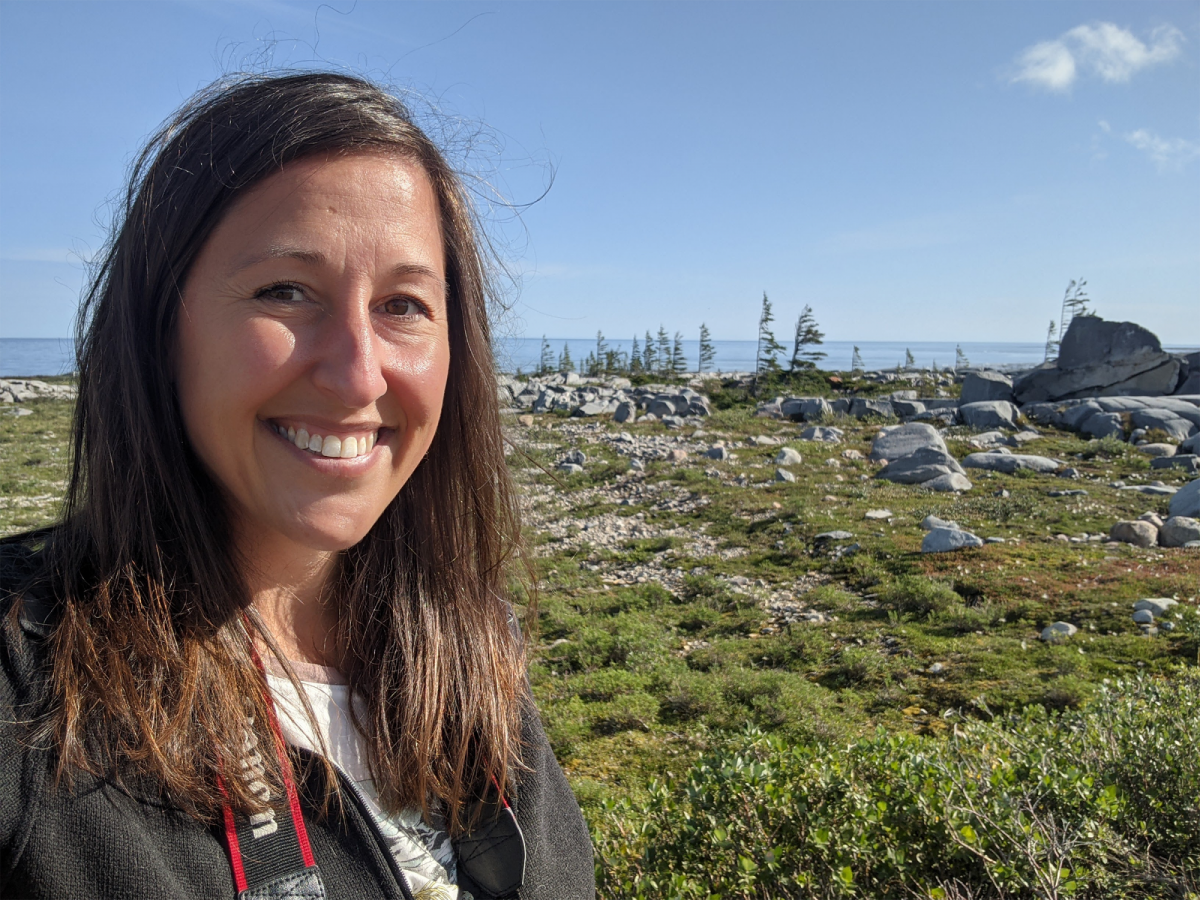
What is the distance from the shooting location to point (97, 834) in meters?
1.10

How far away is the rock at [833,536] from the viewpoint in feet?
36.2

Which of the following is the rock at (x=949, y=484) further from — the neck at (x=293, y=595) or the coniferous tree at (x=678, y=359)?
the coniferous tree at (x=678, y=359)

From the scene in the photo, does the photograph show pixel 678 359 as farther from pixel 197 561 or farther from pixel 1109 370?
pixel 197 561

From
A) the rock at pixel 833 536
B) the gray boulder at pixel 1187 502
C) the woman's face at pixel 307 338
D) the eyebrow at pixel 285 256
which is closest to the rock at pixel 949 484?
the gray boulder at pixel 1187 502

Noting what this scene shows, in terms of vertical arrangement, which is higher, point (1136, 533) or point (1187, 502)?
point (1187, 502)

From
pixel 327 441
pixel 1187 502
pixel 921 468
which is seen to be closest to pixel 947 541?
pixel 1187 502

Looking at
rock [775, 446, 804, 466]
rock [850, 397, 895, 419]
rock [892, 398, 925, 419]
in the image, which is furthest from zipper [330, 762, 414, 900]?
rock [892, 398, 925, 419]

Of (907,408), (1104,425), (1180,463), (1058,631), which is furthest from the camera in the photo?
(907,408)

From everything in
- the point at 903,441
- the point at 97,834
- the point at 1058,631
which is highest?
the point at 97,834

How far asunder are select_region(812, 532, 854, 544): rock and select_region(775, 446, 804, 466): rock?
255 inches

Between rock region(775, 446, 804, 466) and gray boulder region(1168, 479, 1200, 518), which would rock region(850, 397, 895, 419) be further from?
gray boulder region(1168, 479, 1200, 518)

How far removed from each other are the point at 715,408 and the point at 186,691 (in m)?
31.6

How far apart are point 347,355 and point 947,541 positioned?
10.7 m

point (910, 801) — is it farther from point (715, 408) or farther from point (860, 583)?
point (715, 408)
